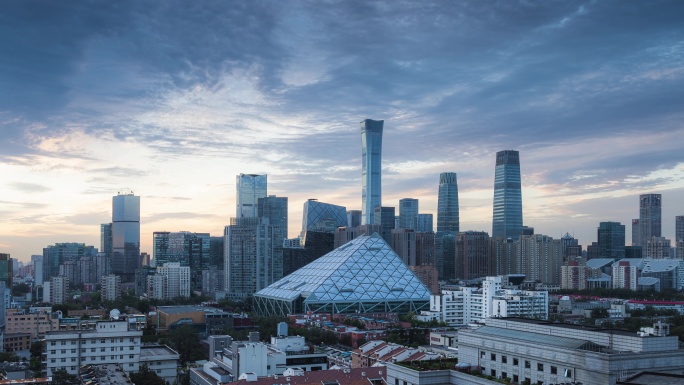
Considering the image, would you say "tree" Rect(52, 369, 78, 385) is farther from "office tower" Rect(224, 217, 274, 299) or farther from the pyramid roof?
"office tower" Rect(224, 217, 274, 299)

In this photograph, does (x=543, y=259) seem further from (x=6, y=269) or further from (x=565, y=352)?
(x=565, y=352)

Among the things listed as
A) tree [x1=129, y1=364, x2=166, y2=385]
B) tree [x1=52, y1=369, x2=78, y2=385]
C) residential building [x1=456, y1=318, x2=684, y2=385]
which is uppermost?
residential building [x1=456, y1=318, x2=684, y2=385]

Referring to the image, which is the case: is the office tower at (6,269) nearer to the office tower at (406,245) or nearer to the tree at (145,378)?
the office tower at (406,245)

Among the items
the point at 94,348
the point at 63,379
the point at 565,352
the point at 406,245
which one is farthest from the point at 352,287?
the point at 406,245

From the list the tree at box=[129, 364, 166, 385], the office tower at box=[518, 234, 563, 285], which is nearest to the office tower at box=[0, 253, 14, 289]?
the tree at box=[129, 364, 166, 385]

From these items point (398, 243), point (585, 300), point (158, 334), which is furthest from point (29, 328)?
point (398, 243)

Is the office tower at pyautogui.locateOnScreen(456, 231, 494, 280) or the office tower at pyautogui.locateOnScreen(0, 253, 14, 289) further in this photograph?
the office tower at pyautogui.locateOnScreen(456, 231, 494, 280)
